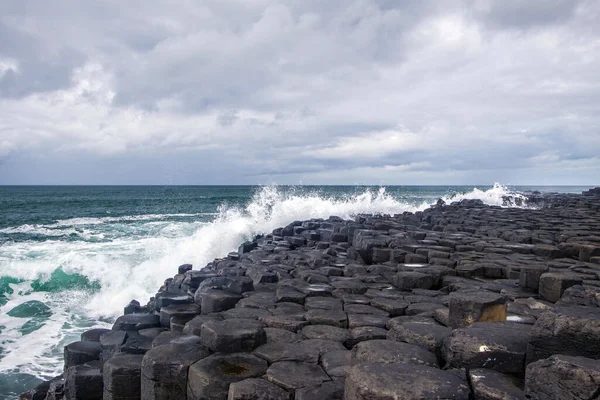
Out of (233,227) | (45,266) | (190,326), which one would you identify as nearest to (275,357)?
(190,326)

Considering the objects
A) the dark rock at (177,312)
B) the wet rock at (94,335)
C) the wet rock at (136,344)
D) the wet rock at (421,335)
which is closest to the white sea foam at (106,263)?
the wet rock at (94,335)

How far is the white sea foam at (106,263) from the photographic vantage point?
320 inches

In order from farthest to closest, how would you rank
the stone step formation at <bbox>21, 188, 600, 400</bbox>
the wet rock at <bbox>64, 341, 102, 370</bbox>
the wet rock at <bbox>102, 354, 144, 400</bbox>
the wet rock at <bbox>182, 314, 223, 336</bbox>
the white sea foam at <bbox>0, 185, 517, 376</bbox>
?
the white sea foam at <bbox>0, 185, 517, 376</bbox>
the wet rock at <bbox>64, 341, 102, 370</bbox>
the wet rock at <bbox>182, 314, 223, 336</bbox>
the wet rock at <bbox>102, 354, 144, 400</bbox>
the stone step formation at <bbox>21, 188, 600, 400</bbox>

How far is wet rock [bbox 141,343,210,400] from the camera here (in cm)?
351

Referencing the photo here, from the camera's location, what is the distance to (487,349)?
2887mm

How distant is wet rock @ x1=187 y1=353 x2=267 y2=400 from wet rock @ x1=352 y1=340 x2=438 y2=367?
82cm

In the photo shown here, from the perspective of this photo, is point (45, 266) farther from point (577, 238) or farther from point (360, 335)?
point (577, 238)

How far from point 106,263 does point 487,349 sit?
45.0 feet

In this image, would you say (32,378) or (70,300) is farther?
(70,300)

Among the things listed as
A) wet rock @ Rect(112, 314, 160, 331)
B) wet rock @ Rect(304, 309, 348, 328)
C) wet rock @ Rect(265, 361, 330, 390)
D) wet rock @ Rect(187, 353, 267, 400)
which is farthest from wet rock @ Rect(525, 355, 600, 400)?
wet rock @ Rect(112, 314, 160, 331)

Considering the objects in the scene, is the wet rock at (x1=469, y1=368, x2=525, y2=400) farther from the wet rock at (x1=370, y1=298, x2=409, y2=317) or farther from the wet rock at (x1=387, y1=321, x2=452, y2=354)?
the wet rock at (x1=370, y1=298, x2=409, y2=317)

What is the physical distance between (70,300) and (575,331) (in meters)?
11.3

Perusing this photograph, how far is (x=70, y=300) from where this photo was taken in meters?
11.1

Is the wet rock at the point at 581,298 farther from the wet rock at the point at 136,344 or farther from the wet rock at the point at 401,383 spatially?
the wet rock at the point at 136,344
